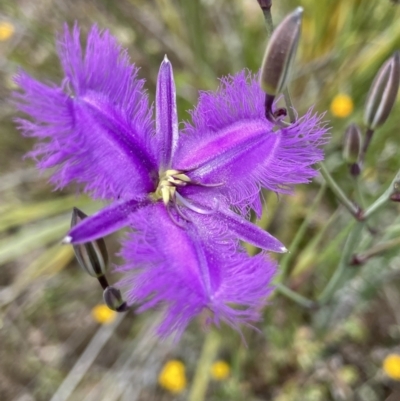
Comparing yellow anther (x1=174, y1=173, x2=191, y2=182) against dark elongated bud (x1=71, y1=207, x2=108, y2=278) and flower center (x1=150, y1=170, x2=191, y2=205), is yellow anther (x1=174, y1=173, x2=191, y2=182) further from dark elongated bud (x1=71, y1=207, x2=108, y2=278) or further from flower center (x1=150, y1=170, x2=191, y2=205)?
dark elongated bud (x1=71, y1=207, x2=108, y2=278)

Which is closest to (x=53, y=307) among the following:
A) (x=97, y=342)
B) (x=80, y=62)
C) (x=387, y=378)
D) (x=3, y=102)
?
(x=97, y=342)

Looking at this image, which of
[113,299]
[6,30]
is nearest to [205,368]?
[113,299]

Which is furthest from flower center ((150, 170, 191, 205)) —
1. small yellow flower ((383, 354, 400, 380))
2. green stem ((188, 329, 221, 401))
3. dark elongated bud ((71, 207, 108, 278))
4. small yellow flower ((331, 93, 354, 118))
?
small yellow flower ((383, 354, 400, 380))

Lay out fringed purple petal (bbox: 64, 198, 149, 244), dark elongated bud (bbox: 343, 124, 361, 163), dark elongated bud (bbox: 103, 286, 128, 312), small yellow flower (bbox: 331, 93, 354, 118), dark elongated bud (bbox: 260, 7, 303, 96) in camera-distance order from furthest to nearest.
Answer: small yellow flower (bbox: 331, 93, 354, 118)
dark elongated bud (bbox: 343, 124, 361, 163)
dark elongated bud (bbox: 103, 286, 128, 312)
fringed purple petal (bbox: 64, 198, 149, 244)
dark elongated bud (bbox: 260, 7, 303, 96)

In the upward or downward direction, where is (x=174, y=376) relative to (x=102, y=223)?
downward

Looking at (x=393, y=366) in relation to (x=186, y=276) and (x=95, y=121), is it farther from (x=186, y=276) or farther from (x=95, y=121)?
(x=95, y=121)

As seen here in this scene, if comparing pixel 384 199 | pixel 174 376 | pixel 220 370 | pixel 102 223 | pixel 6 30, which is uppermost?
pixel 6 30
